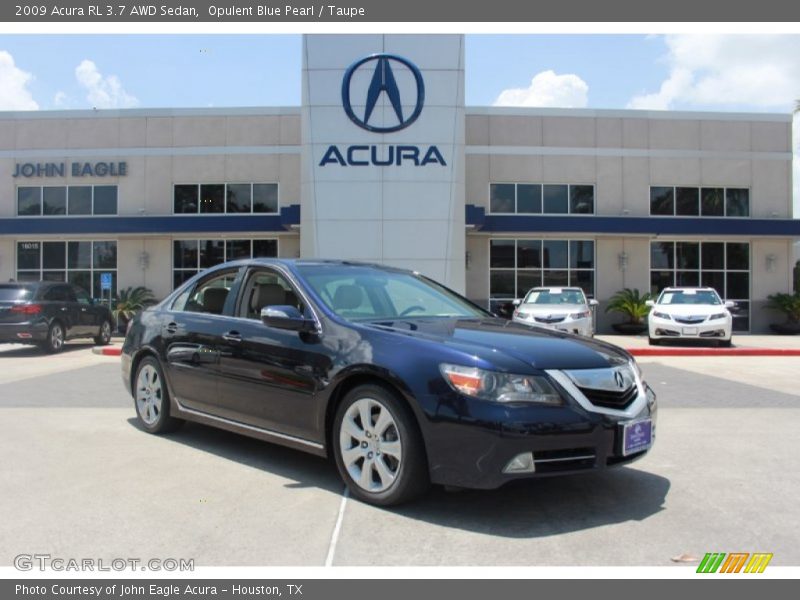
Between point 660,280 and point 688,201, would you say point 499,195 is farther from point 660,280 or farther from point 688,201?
point 688,201

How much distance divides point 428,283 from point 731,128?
77.9 feet

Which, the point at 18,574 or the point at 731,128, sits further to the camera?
the point at 731,128

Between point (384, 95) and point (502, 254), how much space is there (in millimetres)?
7592

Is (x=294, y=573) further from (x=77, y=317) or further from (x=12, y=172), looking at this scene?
(x=12, y=172)

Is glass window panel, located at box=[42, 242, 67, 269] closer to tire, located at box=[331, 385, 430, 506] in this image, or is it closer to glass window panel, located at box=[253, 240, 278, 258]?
glass window panel, located at box=[253, 240, 278, 258]

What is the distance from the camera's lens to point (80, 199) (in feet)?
83.9

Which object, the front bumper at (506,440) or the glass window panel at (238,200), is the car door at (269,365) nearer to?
the front bumper at (506,440)

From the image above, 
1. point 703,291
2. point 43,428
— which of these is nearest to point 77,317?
point 43,428

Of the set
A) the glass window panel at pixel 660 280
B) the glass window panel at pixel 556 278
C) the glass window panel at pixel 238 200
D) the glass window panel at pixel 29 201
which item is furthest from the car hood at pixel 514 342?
the glass window panel at pixel 29 201

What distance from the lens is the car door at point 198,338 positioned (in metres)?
5.65

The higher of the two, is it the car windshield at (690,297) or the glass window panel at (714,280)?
the glass window panel at (714,280)

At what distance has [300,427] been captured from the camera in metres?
4.82

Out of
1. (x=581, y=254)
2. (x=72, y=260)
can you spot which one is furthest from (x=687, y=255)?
(x=72, y=260)

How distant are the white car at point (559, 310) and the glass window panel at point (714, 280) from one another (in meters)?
9.57
